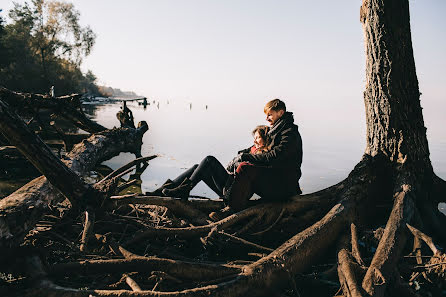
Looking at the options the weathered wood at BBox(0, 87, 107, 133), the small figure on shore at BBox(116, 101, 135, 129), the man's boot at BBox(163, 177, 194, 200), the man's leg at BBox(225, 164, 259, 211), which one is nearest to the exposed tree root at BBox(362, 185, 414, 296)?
the man's leg at BBox(225, 164, 259, 211)

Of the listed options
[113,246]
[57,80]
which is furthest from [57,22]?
[113,246]

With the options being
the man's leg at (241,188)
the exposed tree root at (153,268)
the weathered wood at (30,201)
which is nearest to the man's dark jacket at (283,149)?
the man's leg at (241,188)

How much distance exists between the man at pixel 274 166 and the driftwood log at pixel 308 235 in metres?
0.22

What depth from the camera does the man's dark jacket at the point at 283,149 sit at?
4.44 metres

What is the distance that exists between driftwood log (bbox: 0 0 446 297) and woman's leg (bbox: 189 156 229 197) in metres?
0.27

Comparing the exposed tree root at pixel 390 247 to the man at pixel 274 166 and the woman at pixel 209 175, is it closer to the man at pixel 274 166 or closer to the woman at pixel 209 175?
the man at pixel 274 166

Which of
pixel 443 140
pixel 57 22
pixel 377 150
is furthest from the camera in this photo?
pixel 57 22

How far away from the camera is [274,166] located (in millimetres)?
4504

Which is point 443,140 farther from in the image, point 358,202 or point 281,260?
point 281,260

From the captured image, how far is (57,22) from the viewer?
161 feet

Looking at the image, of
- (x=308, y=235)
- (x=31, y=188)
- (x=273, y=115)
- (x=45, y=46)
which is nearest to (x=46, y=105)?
(x=31, y=188)

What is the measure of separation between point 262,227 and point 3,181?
21.2ft

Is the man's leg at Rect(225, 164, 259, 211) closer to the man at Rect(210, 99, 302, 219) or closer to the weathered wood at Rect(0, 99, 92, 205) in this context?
the man at Rect(210, 99, 302, 219)

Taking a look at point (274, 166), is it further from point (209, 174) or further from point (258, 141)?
point (209, 174)
